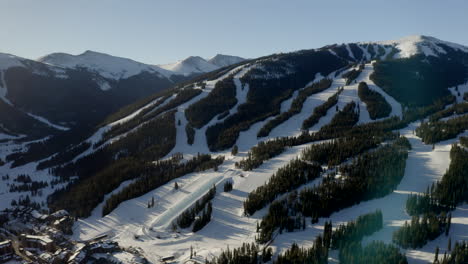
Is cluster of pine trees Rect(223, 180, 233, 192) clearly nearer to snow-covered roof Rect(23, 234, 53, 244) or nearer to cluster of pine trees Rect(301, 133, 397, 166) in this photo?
cluster of pine trees Rect(301, 133, 397, 166)

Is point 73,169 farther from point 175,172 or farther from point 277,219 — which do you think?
point 277,219

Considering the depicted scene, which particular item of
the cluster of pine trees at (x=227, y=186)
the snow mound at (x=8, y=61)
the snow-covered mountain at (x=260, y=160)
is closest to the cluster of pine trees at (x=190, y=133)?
the snow-covered mountain at (x=260, y=160)

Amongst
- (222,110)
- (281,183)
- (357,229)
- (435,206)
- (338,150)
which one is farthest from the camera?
(222,110)

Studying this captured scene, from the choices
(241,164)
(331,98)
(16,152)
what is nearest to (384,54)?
(331,98)

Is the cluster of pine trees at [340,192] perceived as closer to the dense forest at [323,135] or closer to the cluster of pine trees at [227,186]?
the cluster of pine trees at [227,186]

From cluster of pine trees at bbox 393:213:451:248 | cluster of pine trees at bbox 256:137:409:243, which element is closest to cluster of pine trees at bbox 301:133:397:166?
cluster of pine trees at bbox 256:137:409:243

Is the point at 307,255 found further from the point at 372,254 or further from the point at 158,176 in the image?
the point at 158,176

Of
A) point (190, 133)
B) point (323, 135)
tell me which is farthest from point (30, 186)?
point (323, 135)
